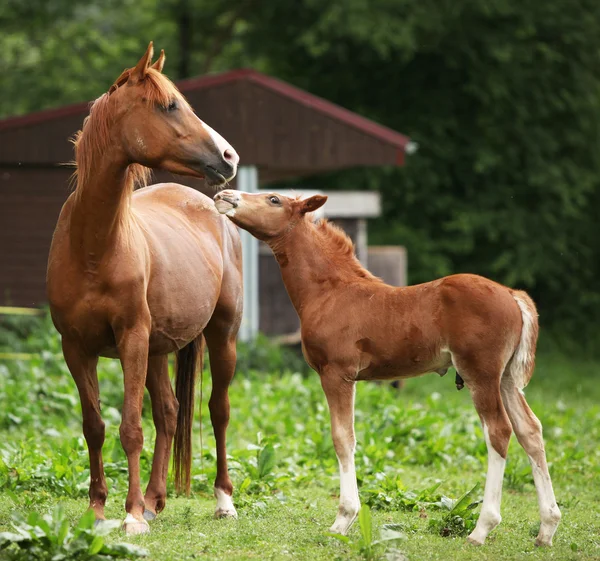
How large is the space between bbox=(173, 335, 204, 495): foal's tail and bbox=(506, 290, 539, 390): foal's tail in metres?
2.43

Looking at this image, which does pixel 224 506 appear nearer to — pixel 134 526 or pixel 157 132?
pixel 134 526

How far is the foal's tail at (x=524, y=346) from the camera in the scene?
556cm

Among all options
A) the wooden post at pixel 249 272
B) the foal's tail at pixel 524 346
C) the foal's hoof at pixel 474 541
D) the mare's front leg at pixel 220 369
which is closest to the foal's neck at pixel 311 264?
the foal's tail at pixel 524 346

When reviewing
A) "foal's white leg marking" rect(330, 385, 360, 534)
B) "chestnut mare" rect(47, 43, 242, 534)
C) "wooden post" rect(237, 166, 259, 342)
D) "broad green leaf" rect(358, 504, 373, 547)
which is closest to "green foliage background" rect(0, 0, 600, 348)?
"wooden post" rect(237, 166, 259, 342)

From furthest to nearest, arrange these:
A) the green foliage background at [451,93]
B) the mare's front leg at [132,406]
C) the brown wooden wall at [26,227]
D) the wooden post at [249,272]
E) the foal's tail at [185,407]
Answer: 1. the green foliage background at [451,93]
2. the brown wooden wall at [26,227]
3. the wooden post at [249,272]
4. the foal's tail at [185,407]
5. the mare's front leg at [132,406]

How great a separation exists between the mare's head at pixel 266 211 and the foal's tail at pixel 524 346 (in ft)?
4.31

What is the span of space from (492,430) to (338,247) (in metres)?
1.46

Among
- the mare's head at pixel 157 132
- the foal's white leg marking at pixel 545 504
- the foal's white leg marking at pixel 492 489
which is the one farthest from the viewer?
the mare's head at pixel 157 132

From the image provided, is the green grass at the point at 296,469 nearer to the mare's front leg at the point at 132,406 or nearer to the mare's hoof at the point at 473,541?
the mare's hoof at the point at 473,541

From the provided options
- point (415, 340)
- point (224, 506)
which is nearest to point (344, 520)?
point (415, 340)

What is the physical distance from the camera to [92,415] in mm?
6008

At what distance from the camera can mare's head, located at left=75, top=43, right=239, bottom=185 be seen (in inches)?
→ 222

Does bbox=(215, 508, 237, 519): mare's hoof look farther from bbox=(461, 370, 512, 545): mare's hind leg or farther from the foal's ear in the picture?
the foal's ear

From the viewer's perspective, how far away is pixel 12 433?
917 cm
